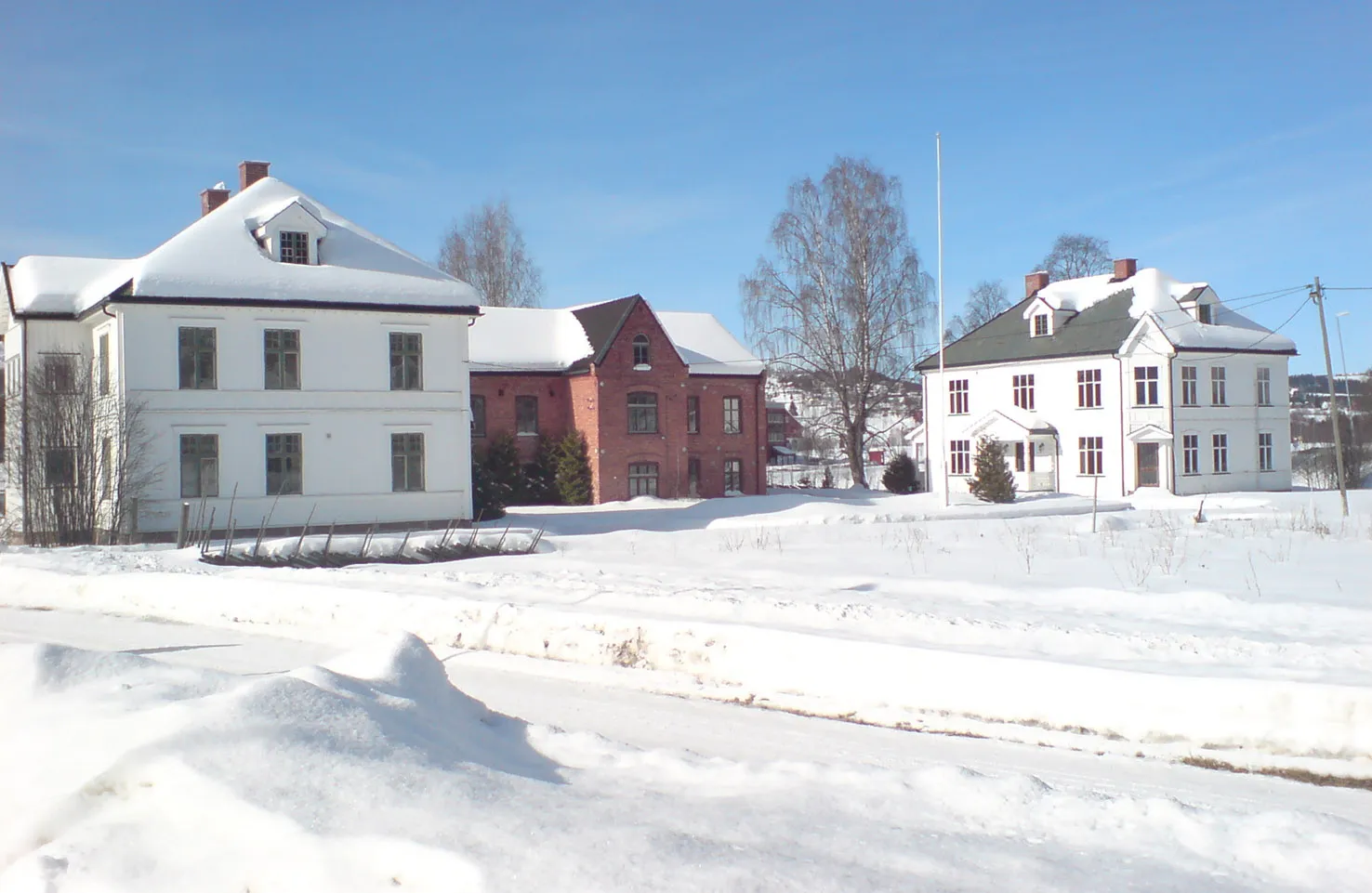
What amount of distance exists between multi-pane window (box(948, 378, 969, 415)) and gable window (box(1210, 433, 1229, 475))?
10.4 m

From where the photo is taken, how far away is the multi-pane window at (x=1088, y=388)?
44188 mm

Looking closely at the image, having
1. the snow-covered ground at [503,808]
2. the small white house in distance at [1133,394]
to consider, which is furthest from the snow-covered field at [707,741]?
the small white house in distance at [1133,394]

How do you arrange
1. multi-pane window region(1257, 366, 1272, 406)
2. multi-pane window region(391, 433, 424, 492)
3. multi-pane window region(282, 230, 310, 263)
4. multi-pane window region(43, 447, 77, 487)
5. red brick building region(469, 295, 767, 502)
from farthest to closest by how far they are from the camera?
multi-pane window region(1257, 366, 1272, 406) → red brick building region(469, 295, 767, 502) → multi-pane window region(391, 433, 424, 492) → multi-pane window region(282, 230, 310, 263) → multi-pane window region(43, 447, 77, 487)

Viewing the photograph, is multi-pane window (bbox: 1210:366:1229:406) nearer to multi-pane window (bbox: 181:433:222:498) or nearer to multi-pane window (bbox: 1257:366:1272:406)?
multi-pane window (bbox: 1257:366:1272:406)

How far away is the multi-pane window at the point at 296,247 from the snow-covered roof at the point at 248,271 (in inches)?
16.4

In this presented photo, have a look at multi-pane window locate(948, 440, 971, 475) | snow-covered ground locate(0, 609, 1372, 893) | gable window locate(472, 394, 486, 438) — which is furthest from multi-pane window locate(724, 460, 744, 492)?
snow-covered ground locate(0, 609, 1372, 893)

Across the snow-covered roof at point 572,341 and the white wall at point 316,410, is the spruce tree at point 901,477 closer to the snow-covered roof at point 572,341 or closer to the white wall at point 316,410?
the snow-covered roof at point 572,341

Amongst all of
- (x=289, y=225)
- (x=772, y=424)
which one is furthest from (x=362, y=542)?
(x=772, y=424)

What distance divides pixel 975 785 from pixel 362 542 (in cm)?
1535

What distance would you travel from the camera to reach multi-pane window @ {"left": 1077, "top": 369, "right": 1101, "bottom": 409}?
44188mm

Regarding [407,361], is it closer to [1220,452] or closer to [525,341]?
[525,341]

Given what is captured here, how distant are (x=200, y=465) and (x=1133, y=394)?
33.3 metres

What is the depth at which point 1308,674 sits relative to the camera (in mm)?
7844

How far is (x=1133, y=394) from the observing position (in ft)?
141
